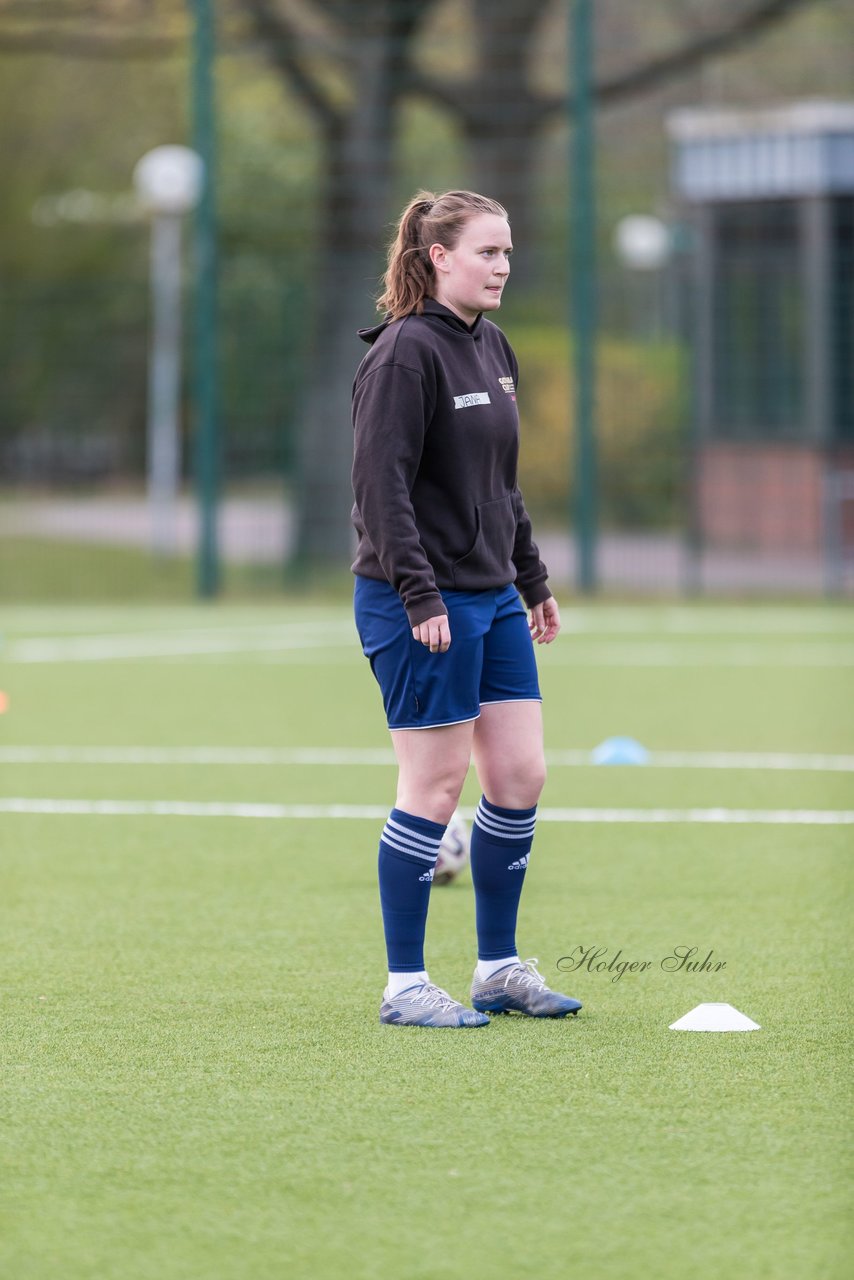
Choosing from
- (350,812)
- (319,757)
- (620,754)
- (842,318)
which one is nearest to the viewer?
(350,812)

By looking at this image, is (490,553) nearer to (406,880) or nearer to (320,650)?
(406,880)

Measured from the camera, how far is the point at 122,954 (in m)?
5.94

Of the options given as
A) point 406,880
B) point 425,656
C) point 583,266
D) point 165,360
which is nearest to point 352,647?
point 583,266

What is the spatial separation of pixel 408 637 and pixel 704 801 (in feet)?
13.3

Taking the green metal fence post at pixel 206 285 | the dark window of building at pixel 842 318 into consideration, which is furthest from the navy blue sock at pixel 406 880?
the dark window of building at pixel 842 318

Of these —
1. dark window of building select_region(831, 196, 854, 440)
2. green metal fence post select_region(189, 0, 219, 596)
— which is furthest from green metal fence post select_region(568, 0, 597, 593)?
dark window of building select_region(831, 196, 854, 440)

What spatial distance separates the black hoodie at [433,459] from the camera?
486 centimetres

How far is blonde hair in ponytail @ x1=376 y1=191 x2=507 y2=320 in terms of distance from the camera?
16.5ft

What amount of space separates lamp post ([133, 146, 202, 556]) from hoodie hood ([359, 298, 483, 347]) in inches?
585

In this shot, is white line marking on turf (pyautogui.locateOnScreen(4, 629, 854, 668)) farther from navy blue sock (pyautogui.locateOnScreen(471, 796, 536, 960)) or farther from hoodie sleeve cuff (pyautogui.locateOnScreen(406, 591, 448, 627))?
hoodie sleeve cuff (pyautogui.locateOnScreen(406, 591, 448, 627))

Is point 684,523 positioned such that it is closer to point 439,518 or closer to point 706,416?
point 706,416

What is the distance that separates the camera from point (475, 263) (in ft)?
16.4

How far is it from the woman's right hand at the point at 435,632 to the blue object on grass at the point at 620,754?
16.6ft

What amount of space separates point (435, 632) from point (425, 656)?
149mm
